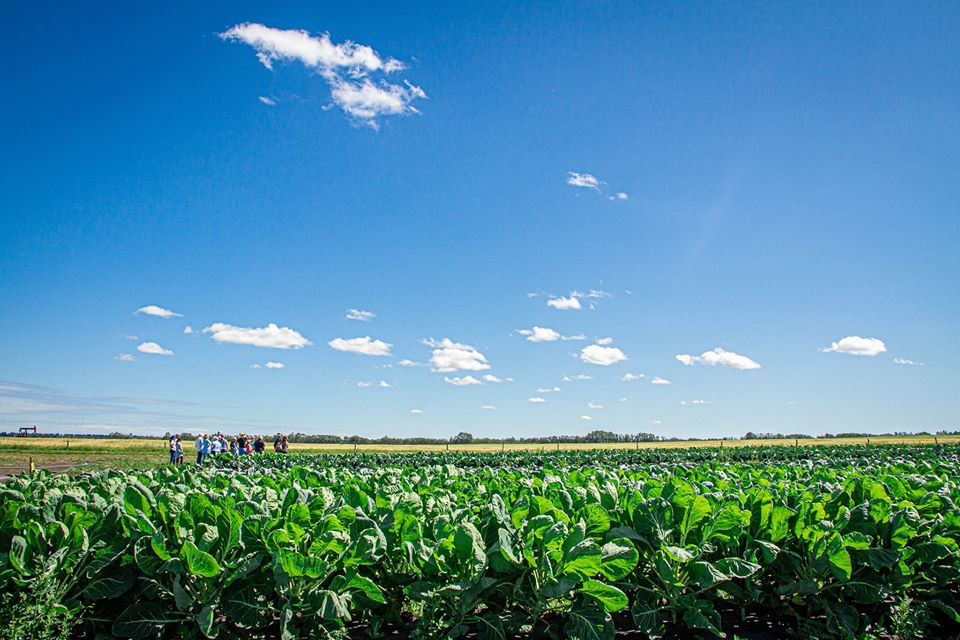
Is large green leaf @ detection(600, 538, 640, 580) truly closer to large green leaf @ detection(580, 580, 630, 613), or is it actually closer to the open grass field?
large green leaf @ detection(580, 580, 630, 613)

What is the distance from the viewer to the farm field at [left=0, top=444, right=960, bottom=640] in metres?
4.12

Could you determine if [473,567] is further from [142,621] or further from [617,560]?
[142,621]

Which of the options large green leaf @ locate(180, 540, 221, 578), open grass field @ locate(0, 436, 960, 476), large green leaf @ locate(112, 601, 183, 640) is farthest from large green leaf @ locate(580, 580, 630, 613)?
open grass field @ locate(0, 436, 960, 476)

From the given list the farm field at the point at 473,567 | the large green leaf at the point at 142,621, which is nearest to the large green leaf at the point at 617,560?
the farm field at the point at 473,567

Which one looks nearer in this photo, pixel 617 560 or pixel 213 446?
pixel 617 560

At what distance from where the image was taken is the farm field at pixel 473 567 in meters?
4.12

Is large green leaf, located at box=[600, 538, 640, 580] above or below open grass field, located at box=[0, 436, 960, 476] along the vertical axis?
above

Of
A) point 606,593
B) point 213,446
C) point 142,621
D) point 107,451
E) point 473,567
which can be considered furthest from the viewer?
point 107,451

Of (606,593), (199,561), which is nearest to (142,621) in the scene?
(199,561)

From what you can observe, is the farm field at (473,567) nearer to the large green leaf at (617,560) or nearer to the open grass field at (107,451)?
Result: the large green leaf at (617,560)

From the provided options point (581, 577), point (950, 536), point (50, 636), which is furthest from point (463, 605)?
point (950, 536)

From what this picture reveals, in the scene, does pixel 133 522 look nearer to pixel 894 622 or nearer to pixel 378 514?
pixel 378 514

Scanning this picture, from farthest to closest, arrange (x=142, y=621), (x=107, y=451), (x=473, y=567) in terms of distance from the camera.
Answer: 1. (x=107, y=451)
2. (x=142, y=621)
3. (x=473, y=567)

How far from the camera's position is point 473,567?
417 cm
